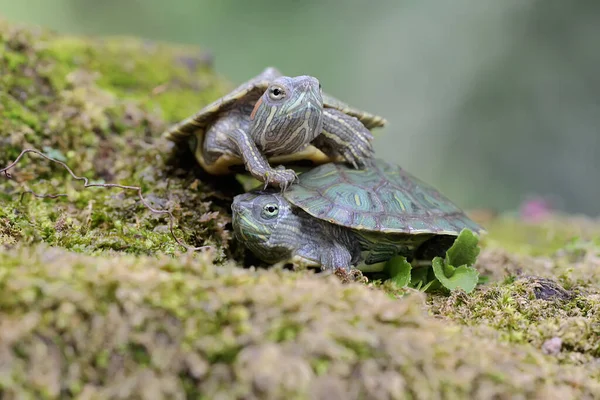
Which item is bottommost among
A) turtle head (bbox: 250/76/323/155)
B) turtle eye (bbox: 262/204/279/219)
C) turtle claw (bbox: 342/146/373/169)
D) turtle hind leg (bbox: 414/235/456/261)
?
turtle hind leg (bbox: 414/235/456/261)

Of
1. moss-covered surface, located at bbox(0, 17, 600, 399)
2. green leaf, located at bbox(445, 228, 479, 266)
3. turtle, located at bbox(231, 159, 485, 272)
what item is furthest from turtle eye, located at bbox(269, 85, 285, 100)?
green leaf, located at bbox(445, 228, 479, 266)

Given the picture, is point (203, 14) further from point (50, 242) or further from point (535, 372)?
point (535, 372)

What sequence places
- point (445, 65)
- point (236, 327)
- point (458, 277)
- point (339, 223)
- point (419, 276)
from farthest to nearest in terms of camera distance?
1. point (445, 65)
2. point (419, 276)
3. point (458, 277)
4. point (339, 223)
5. point (236, 327)

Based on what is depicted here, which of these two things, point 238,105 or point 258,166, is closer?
point 258,166

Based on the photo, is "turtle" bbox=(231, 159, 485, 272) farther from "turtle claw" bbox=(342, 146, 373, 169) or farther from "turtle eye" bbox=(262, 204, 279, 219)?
"turtle claw" bbox=(342, 146, 373, 169)

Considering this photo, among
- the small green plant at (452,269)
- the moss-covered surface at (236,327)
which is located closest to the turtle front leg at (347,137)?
the small green plant at (452,269)

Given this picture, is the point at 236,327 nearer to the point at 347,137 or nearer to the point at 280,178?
the point at 280,178

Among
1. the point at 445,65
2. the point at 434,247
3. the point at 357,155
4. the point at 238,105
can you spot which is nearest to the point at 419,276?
the point at 434,247
